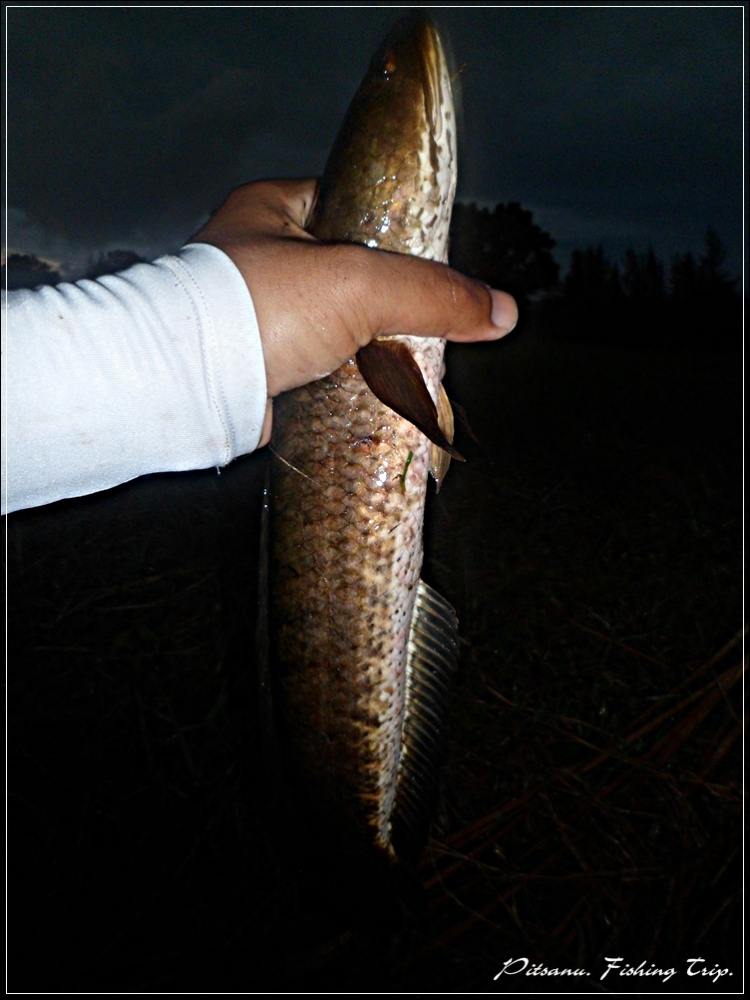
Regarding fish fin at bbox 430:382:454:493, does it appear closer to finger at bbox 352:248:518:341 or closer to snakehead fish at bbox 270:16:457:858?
snakehead fish at bbox 270:16:457:858

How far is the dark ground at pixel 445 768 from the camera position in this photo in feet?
8.27

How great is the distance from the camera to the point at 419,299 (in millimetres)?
1315

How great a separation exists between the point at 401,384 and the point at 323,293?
226 mm

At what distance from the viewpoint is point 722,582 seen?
A: 3.56 meters

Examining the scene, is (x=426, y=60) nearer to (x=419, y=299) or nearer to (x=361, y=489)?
(x=419, y=299)

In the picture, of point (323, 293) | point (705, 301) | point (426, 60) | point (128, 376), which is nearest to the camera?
point (128, 376)

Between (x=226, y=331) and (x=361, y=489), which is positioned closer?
(x=226, y=331)

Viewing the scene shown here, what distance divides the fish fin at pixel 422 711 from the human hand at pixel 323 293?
2.08ft

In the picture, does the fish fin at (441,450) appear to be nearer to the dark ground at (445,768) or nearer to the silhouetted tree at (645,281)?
the dark ground at (445,768)

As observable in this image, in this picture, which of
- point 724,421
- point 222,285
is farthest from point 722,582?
point 222,285

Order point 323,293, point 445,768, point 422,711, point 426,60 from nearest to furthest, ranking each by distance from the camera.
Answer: point 323,293 < point 426,60 < point 422,711 < point 445,768

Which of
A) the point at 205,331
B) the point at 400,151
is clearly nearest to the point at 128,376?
the point at 205,331

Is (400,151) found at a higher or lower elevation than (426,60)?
lower

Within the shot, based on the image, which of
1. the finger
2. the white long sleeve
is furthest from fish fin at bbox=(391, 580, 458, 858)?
the white long sleeve
